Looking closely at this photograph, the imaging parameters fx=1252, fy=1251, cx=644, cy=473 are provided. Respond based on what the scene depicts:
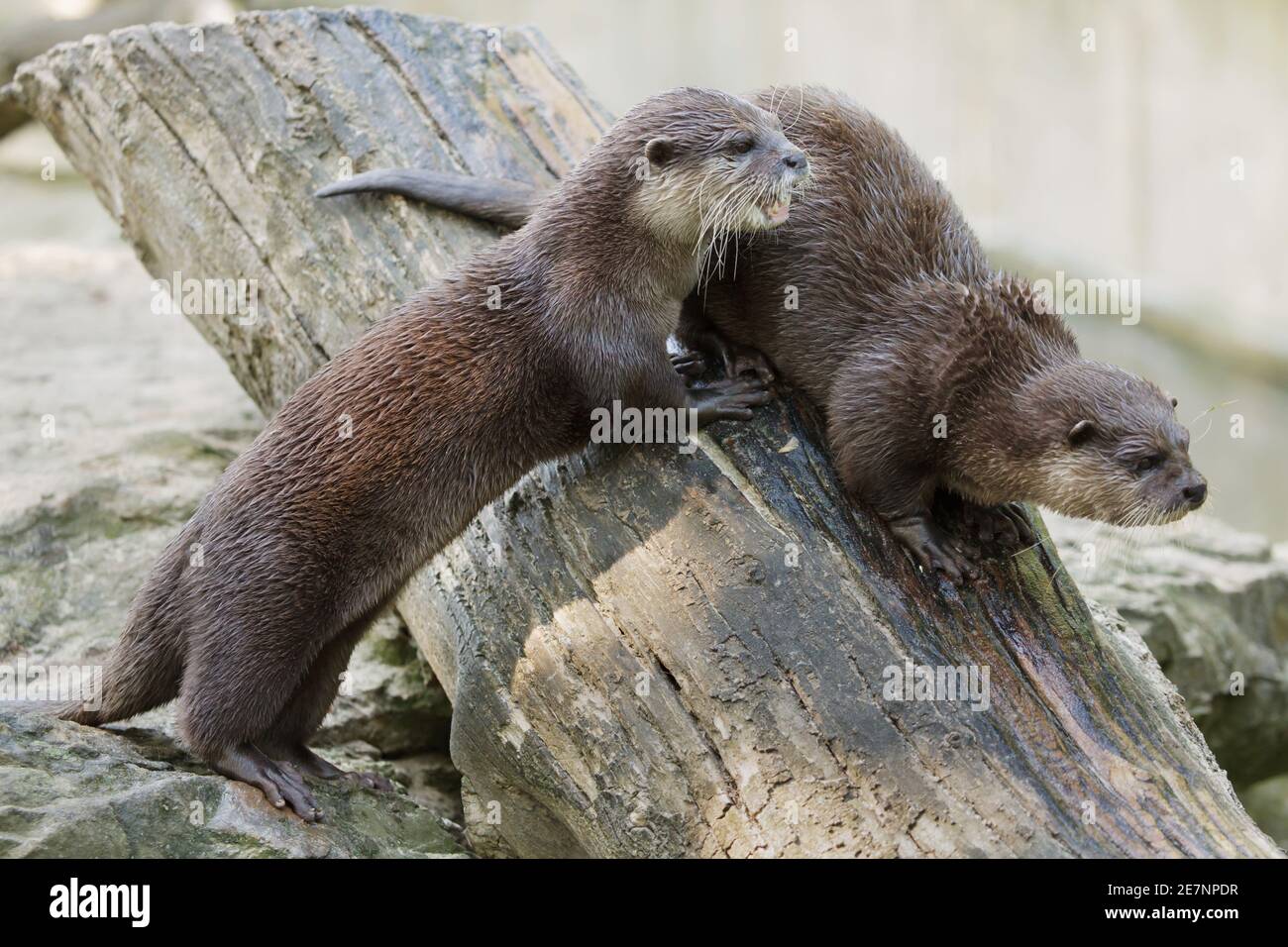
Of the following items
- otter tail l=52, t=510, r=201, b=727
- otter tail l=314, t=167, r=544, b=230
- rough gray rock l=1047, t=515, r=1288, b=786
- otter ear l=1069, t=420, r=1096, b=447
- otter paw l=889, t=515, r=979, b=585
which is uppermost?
otter tail l=314, t=167, r=544, b=230

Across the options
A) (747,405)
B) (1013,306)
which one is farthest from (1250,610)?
(747,405)

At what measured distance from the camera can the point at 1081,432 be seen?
268 centimetres

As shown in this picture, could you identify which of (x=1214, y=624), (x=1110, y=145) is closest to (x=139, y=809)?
(x=1214, y=624)

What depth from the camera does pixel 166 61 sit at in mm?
3795

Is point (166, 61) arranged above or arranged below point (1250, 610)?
above

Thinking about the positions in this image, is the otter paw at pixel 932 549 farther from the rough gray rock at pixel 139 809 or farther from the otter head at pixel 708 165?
the rough gray rock at pixel 139 809

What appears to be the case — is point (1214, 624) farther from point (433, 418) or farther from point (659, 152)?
point (433, 418)

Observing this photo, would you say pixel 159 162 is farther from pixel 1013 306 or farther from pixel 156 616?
pixel 1013 306

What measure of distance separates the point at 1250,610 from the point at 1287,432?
4.95 m

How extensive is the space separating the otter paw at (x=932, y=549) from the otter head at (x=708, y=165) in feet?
2.46

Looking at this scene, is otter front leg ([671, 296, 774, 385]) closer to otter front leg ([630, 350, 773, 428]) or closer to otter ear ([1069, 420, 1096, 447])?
otter front leg ([630, 350, 773, 428])

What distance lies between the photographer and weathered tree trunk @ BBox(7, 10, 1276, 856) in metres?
2.35

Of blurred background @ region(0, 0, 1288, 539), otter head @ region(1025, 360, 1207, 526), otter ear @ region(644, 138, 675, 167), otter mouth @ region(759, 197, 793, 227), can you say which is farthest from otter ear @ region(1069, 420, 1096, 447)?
blurred background @ region(0, 0, 1288, 539)

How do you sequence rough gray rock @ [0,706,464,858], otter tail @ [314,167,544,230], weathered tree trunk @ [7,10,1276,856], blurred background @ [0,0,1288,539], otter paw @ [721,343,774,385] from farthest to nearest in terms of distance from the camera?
blurred background @ [0,0,1288,539]
otter tail @ [314,167,544,230]
otter paw @ [721,343,774,385]
rough gray rock @ [0,706,464,858]
weathered tree trunk @ [7,10,1276,856]
